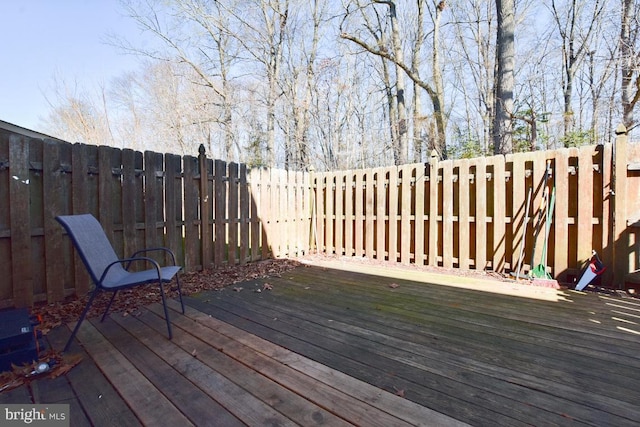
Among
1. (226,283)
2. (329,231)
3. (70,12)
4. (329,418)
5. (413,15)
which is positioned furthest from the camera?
(413,15)

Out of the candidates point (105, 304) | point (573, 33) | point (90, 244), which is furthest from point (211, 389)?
point (573, 33)

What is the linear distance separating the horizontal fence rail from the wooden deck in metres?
0.90

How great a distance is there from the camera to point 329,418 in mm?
1373

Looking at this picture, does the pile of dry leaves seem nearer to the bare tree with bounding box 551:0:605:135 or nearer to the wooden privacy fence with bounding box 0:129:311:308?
the wooden privacy fence with bounding box 0:129:311:308

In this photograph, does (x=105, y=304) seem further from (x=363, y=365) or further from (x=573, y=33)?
(x=573, y=33)

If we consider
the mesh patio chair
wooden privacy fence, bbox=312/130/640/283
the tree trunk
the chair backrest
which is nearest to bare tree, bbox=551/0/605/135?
the tree trunk

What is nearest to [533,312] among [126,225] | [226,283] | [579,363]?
[579,363]

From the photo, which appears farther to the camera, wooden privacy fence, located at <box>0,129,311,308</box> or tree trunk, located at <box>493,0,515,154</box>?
tree trunk, located at <box>493,0,515,154</box>

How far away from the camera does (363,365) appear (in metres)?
1.84

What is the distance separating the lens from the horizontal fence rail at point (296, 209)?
298 centimetres

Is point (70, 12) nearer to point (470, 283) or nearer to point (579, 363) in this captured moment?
point (470, 283)

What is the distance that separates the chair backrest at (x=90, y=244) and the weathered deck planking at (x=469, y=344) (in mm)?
934

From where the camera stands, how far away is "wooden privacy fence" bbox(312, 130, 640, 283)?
3355 mm

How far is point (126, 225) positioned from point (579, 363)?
13.8 ft
